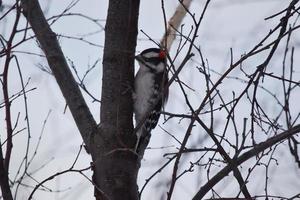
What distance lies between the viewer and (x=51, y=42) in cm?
316

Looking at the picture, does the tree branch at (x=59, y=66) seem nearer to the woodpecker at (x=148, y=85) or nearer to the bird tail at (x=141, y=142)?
the bird tail at (x=141, y=142)

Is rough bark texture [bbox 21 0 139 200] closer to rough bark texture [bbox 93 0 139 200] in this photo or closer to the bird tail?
rough bark texture [bbox 93 0 139 200]

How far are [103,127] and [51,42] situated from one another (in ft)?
2.14

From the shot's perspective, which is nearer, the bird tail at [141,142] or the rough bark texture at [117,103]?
the rough bark texture at [117,103]

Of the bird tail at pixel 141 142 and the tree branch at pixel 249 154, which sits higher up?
the bird tail at pixel 141 142

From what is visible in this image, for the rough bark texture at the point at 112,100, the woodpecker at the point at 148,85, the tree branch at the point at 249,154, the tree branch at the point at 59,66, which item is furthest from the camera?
the woodpecker at the point at 148,85

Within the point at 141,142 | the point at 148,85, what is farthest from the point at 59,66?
the point at 148,85

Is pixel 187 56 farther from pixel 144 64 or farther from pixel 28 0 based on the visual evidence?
pixel 144 64

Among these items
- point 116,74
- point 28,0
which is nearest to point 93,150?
point 116,74

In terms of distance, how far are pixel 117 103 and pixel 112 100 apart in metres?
0.03

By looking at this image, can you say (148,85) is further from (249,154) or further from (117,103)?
(249,154)

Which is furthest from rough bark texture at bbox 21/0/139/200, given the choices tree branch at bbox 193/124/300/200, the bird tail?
tree branch at bbox 193/124/300/200

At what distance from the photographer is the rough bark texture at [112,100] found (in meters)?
2.82

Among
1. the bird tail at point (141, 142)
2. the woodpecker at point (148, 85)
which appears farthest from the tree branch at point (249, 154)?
the woodpecker at point (148, 85)
